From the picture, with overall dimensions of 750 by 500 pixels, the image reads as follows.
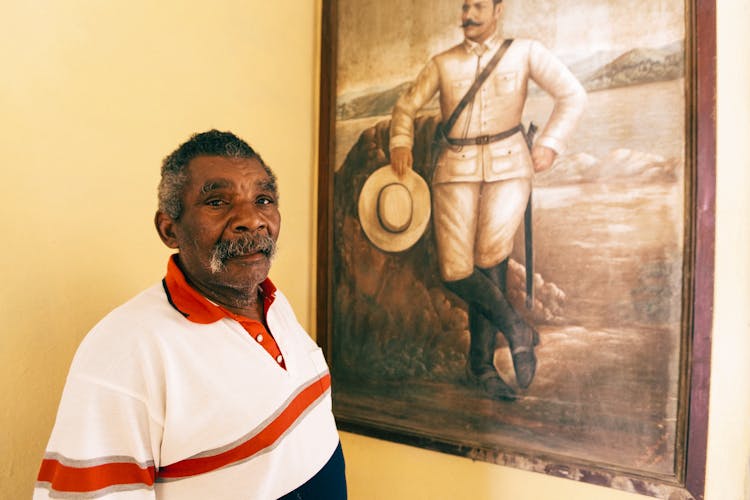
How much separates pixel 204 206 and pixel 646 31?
1.15 m

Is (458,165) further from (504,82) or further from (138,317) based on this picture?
(138,317)

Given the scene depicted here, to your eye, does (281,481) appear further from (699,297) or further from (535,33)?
(535,33)

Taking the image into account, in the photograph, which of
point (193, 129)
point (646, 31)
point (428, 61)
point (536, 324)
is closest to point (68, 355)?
point (193, 129)

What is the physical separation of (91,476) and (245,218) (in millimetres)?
490

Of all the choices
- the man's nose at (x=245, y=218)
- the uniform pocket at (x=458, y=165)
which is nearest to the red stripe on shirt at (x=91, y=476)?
the man's nose at (x=245, y=218)

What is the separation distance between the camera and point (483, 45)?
1.45 m

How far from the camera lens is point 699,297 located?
119cm

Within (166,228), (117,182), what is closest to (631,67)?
(166,228)

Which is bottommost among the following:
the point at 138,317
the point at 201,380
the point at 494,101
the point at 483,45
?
the point at 201,380

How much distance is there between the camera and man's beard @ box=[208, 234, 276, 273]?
0.95 metres

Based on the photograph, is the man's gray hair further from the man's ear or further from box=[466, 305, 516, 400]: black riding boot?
box=[466, 305, 516, 400]: black riding boot

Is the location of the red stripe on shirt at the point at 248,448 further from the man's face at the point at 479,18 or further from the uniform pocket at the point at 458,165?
the man's face at the point at 479,18

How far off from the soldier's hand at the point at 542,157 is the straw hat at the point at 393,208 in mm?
323

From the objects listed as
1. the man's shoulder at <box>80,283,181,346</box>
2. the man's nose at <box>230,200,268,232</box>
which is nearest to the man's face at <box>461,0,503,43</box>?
the man's nose at <box>230,200,268,232</box>
